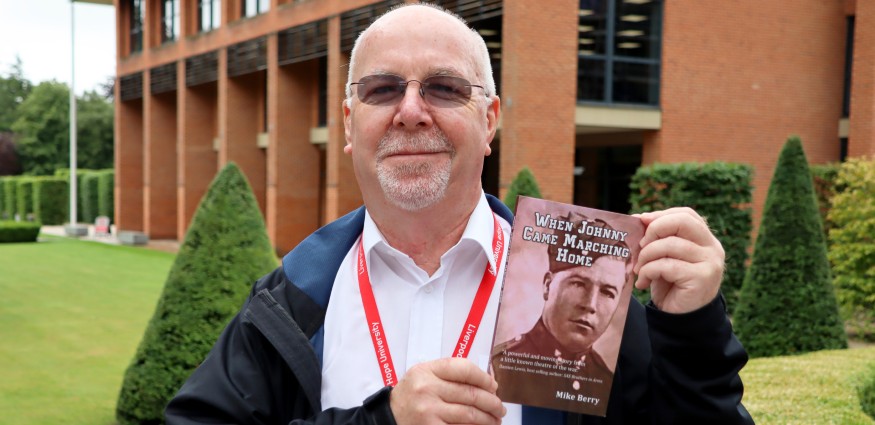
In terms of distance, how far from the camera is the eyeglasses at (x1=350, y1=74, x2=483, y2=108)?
6.25 feet

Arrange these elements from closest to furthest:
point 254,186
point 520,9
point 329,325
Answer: point 329,325, point 520,9, point 254,186

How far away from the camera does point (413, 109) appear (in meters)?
1.87

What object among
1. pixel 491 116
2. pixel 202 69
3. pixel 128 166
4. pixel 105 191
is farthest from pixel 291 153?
pixel 491 116

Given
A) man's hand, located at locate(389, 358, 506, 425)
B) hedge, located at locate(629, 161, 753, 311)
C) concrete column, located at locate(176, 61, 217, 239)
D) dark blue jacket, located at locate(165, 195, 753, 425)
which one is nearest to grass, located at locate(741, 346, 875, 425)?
dark blue jacket, located at locate(165, 195, 753, 425)

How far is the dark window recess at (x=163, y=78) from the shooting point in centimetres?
3325

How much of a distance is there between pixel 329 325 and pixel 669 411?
798mm

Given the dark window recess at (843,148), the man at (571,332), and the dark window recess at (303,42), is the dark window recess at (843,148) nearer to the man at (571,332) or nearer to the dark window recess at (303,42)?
the dark window recess at (303,42)

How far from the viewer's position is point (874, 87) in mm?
20750

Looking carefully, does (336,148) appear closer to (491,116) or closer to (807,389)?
(807,389)

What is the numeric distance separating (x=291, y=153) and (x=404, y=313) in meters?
25.4

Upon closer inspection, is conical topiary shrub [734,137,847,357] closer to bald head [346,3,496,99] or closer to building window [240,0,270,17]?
bald head [346,3,496,99]

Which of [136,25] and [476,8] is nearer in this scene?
[476,8]

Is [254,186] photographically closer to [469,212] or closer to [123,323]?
[123,323]

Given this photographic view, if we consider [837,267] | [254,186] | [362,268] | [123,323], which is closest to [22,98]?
[254,186]
